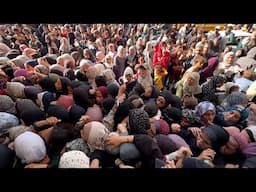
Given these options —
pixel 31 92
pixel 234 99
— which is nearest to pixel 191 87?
pixel 234 99

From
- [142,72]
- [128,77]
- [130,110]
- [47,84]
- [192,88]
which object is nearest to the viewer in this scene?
[130,110]

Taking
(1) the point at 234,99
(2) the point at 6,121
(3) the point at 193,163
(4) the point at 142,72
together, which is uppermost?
(4) the point at 142,72

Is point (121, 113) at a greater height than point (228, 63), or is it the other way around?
point (228, 63)

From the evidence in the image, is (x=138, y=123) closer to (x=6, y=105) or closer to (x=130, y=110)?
(x=130, y=110)

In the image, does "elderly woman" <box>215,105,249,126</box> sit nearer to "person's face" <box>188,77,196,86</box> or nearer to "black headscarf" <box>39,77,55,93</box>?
"person's face" <box>188,77,196,86</box>

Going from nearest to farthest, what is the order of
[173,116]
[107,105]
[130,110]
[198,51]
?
[130,110]
[173,116]
[107,105]
[198,51]

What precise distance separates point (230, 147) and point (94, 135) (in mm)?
958

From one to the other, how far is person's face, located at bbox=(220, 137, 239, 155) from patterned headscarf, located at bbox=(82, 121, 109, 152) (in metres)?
0.83

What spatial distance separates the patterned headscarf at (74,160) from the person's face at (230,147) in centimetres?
94

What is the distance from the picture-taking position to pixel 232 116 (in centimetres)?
263

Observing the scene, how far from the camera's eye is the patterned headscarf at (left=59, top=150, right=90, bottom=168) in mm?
1987

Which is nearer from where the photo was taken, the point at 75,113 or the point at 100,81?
the point at 75,113

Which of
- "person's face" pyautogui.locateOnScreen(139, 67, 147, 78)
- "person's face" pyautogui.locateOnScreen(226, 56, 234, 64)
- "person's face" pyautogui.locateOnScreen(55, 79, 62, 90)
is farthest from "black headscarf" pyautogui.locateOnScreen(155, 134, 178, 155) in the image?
"person's face" pyautogui.locateOnScreen(226, 56, 234, 64)
